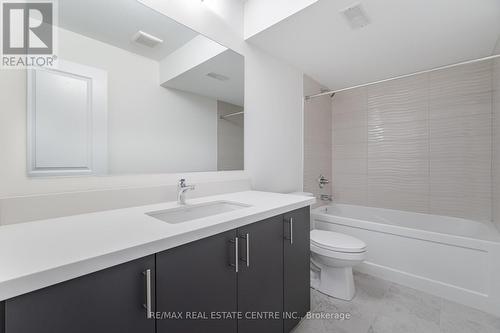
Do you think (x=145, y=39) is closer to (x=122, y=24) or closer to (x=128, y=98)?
(x=122, y=24)

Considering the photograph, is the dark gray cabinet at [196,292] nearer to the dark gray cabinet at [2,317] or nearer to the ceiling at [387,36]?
the dark gray cabinet at [2,317]

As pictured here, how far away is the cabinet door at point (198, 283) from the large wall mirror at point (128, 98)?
2.15 feet

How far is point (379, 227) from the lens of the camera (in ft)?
6.83

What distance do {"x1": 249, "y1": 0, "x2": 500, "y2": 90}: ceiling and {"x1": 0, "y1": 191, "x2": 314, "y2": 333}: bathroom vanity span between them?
4.50ft

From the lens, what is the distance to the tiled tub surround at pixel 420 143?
2.27 metres

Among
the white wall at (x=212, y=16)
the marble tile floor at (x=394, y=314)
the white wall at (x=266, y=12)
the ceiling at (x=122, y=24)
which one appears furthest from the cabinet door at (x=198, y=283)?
the white wall at (x=266, y=12)

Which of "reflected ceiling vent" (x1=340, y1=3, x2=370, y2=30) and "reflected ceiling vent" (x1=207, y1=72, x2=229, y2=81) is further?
"reflected ceiling vent" (x1=207, y1=72, x2=229, y2=81)

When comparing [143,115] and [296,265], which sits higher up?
[143,115]

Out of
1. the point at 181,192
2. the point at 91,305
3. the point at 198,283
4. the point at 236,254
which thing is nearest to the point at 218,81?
the point at 181,192

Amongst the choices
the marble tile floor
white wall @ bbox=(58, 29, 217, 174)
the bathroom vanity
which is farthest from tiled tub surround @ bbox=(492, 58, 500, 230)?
white wall @ bbox=(58, 29, 217, 174)

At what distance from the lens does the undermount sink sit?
3.84 ft

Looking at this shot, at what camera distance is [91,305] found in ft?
1.93

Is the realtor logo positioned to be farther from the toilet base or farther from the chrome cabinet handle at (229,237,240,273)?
the toilet base

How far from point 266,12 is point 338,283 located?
2.21 meters
